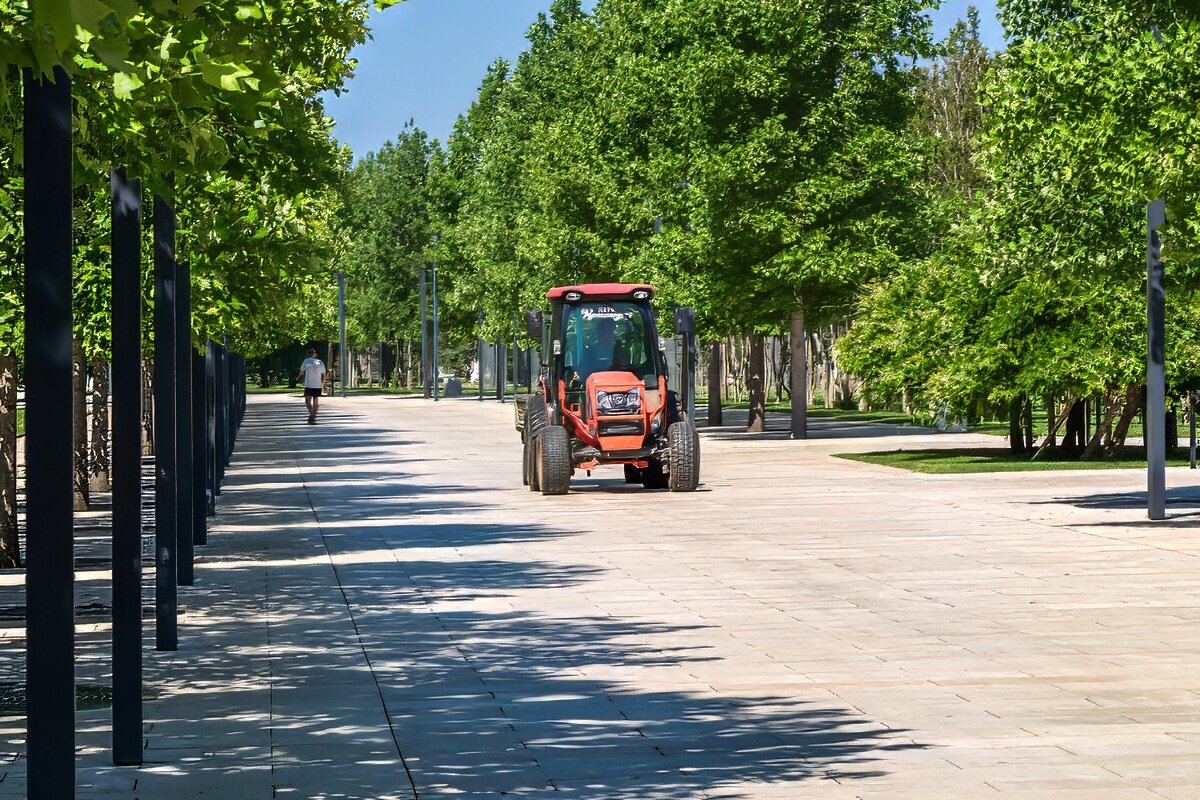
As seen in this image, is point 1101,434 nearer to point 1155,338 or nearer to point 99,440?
point 1155,338

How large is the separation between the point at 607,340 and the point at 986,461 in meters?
8.98

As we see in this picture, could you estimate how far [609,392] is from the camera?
27484mm

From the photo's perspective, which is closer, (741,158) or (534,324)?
(534,324)

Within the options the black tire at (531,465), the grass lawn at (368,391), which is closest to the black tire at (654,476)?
the black tire at (531,465)

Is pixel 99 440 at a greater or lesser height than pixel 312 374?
lesser

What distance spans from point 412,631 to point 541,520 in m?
9.62

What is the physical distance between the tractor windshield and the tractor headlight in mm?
476

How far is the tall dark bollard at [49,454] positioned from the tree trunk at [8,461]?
11.1 m

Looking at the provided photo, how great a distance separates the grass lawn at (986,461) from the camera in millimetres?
31641

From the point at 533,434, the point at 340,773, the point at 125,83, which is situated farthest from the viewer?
the point at 533,434

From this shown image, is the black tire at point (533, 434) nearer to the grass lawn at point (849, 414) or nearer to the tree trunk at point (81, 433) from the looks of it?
the tree trunk at point (81, 433)

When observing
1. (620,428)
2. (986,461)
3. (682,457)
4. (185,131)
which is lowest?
(986,461)

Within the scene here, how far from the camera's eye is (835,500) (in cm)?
2489

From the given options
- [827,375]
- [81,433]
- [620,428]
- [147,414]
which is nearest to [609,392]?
[620,428]
